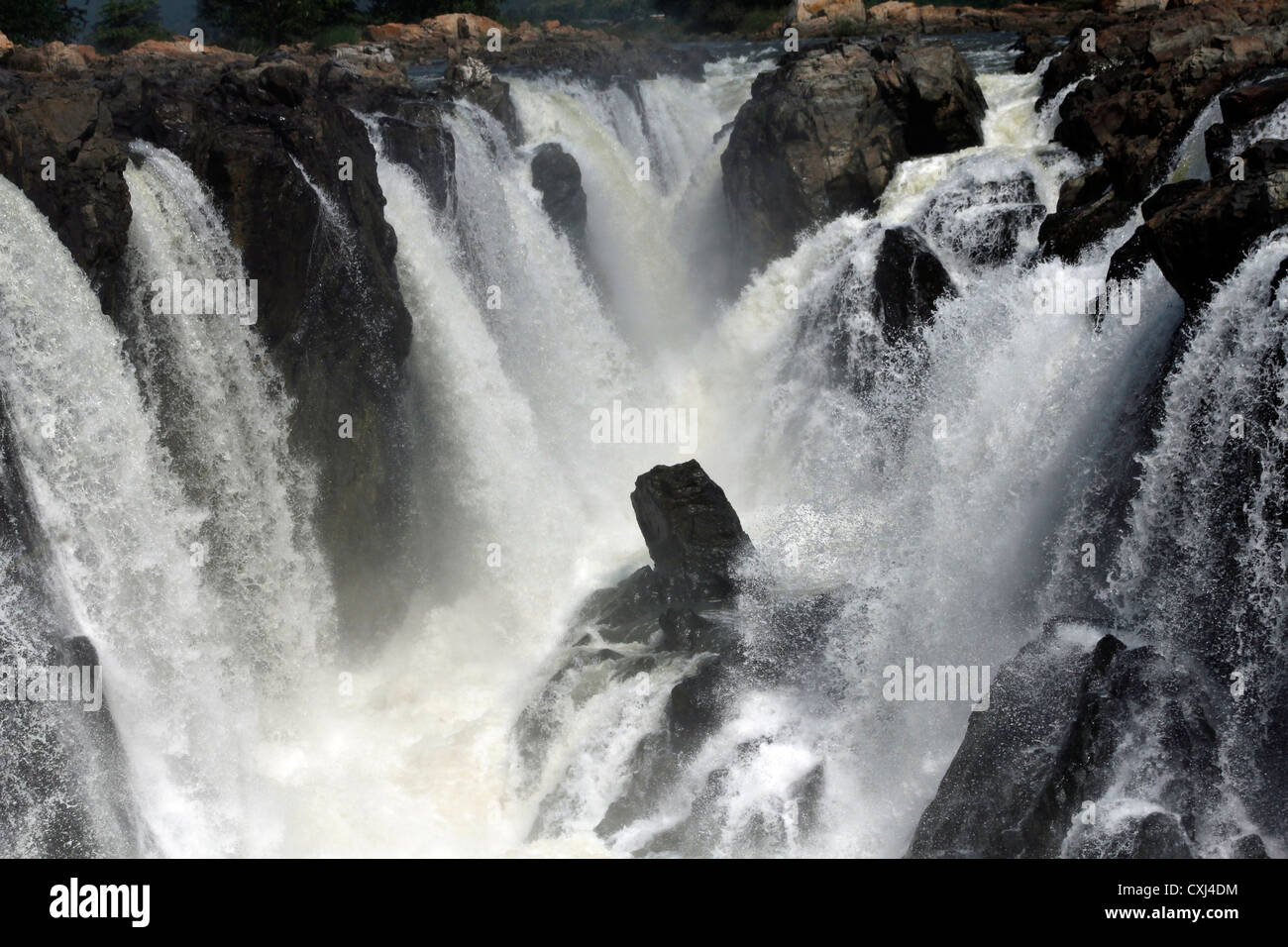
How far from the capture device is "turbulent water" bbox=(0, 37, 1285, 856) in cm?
1227

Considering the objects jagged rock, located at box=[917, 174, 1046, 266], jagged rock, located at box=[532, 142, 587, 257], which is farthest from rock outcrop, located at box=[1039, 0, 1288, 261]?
jagged rock, located at box=[532, 142, 587, 257]

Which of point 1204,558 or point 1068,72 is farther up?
point 1068,72

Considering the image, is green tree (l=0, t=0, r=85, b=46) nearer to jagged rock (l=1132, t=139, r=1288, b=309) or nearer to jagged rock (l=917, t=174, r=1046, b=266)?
jagged rock (l=917, t=174, r=1046, b=266)

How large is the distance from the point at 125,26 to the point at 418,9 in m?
11.6

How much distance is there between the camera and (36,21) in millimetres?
42312

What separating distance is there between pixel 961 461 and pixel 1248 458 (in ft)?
16.5

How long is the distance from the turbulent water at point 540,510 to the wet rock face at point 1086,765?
351mm

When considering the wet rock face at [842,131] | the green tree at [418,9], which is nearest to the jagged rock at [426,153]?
the wet rock face at [842,131]

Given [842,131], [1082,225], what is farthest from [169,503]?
[842,131]

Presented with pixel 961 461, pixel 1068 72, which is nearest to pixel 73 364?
pixel 961 461

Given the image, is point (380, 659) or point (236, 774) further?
point (380, 659)

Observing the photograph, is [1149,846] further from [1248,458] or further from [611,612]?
[611,612]

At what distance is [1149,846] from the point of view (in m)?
9.51

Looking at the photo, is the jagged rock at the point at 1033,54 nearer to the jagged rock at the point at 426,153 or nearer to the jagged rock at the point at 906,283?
the jagged rock at the point at 906,283
